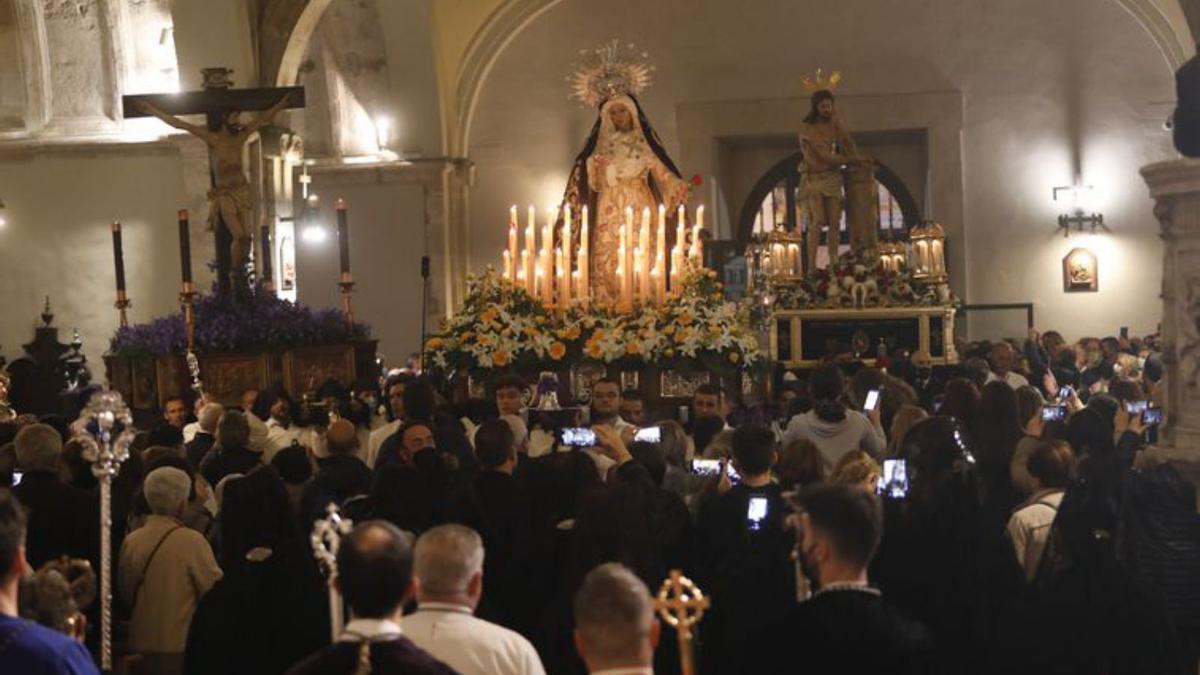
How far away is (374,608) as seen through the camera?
4367mm

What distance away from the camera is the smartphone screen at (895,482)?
6.82 metres

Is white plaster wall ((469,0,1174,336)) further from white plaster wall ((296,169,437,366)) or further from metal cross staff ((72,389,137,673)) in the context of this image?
metal cross staff ((72,389,137,673))

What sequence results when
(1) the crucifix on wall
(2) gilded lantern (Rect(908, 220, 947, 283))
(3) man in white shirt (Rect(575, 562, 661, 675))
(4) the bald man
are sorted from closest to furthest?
1. (3) man in white shirt (Rect(575, 562, 661, 675))
2. (4) the bald man
3. (1) the crucifix on wall
4. (2) gilded lantern (Rect(908, 220, 947, 283))

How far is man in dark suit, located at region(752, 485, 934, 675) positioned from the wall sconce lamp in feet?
69.5

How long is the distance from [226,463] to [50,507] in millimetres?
1899

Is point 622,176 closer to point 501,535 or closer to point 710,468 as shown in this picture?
point 710,468

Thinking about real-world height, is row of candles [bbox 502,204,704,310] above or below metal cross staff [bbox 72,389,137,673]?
above

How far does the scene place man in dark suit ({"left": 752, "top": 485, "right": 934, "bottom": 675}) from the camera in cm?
448

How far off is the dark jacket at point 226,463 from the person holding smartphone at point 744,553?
334 centimetres

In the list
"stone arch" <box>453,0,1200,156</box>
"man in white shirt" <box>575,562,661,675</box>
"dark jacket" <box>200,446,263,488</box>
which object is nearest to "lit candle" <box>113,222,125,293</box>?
"dark jacket" <box>200,446,263,488</box>

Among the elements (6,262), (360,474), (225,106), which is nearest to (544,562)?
(360,474)

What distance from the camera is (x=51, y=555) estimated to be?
763 centimetres

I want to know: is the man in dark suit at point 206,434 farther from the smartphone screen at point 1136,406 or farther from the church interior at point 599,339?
the smartphone screen at point 1136,406

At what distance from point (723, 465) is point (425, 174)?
18.2 meters
